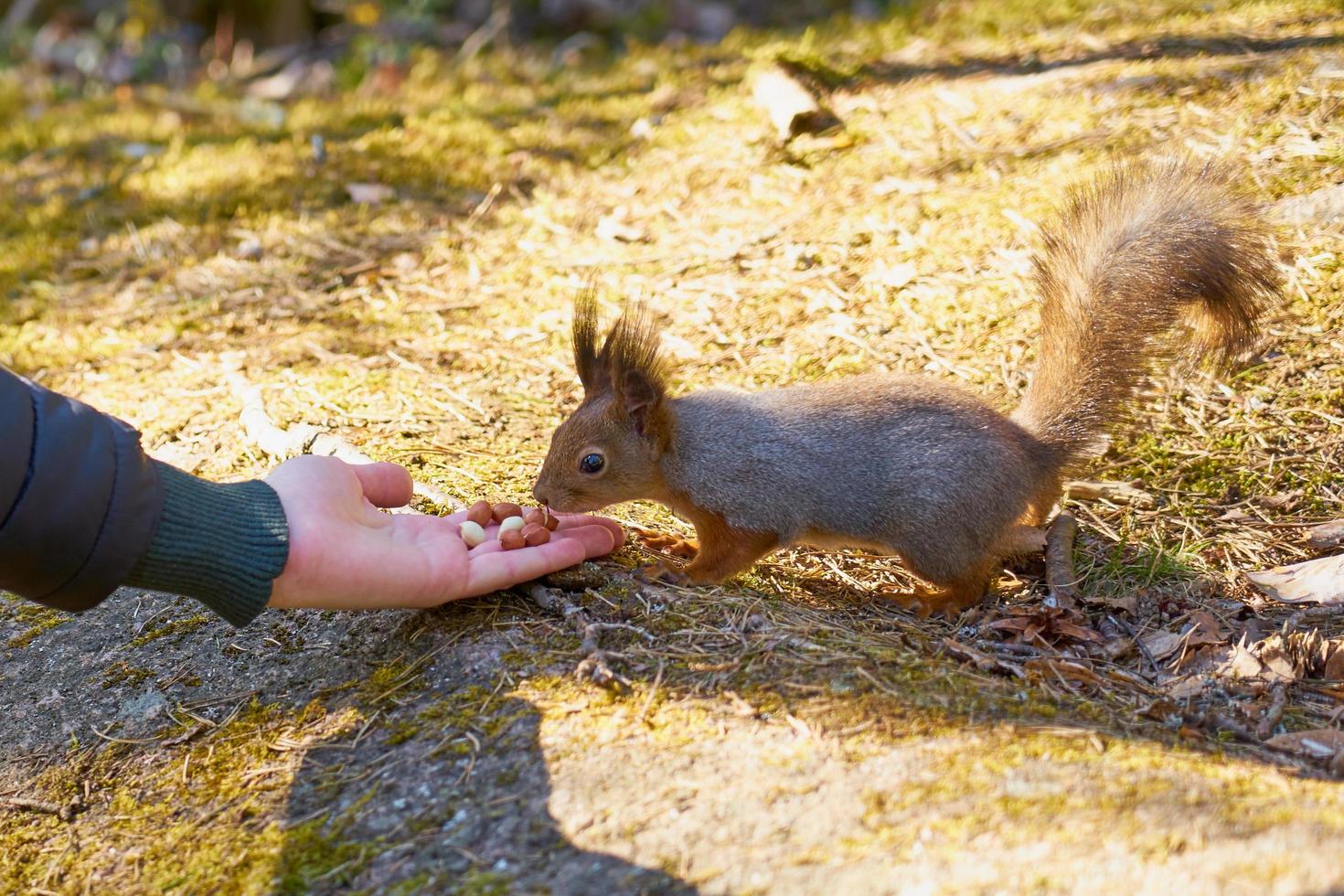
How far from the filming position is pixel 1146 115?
4.14m

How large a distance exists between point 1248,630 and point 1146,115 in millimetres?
2266

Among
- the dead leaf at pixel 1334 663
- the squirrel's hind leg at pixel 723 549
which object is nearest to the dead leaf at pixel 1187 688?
the dead leaf at pixel 1334 663

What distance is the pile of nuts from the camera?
8.49 ft

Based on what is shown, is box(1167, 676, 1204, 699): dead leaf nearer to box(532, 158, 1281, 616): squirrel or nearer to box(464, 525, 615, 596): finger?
box(532, 158, 1281, 616): squirrel

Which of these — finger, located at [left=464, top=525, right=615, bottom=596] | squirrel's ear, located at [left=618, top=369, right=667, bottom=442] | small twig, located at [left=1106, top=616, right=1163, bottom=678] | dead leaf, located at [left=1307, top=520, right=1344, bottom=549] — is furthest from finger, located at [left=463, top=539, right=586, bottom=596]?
dead leaf, located at [left=1307, top=520, right=1344, bottom=549]

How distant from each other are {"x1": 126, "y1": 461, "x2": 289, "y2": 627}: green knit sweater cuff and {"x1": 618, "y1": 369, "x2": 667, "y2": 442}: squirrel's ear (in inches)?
41.6

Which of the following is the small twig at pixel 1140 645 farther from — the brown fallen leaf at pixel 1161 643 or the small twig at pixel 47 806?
the small twig at pixel 47 806

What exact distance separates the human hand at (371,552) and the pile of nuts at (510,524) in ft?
0.09

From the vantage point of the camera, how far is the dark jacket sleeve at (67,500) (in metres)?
2.02

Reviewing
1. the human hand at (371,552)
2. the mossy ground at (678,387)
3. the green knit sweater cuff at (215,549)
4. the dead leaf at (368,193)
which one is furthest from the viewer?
the dead leaf at (368,193)

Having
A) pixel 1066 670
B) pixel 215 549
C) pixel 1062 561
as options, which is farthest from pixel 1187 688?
pixel 215 549

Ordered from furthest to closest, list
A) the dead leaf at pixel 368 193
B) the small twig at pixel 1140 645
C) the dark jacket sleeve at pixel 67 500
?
the dead leaf at pixel 368 193
the small twig at pixel 1140 645
the dark jacket sleeve at pixel 67 500

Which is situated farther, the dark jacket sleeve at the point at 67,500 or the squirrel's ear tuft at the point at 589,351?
the squirrel's ear tuft at the point at 589,351

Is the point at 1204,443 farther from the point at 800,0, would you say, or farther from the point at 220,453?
the point at 800,0
